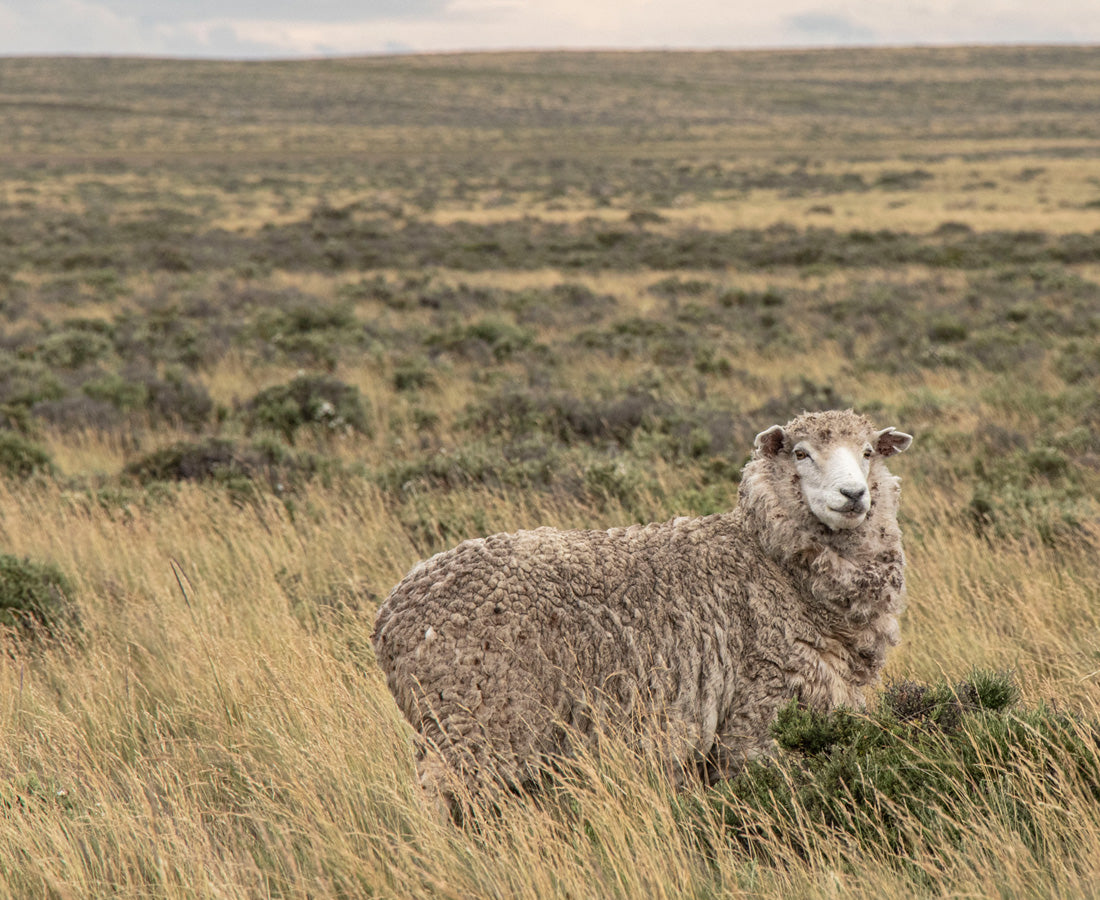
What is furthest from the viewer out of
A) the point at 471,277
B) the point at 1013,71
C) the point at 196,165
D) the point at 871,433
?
the point at 1013,71

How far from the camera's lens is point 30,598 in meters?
5.86

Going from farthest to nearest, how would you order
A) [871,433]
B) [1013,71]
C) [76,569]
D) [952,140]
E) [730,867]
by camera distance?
[1013,71], [952,140], [76,569], [871,433], [730,867]

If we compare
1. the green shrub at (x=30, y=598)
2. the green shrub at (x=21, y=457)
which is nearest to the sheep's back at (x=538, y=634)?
the green shrub at (x=30, y=598)

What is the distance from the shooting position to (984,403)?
1160cm

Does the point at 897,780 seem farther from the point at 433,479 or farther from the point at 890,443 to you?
the point at 433,479

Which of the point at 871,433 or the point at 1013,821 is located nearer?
the point at 1013,821

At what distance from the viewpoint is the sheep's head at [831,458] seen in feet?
11.2

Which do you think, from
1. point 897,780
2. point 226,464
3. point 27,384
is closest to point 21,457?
point 226,464

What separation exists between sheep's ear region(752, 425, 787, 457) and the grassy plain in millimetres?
1279

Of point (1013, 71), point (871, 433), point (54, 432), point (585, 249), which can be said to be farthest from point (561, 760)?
point (1013, 71)

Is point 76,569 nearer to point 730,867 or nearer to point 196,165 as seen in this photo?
point 730,867

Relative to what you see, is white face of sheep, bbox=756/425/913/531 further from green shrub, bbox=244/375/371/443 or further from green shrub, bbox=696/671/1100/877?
green shrub, bbox=244/375/371/443

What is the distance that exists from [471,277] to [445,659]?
23.9m

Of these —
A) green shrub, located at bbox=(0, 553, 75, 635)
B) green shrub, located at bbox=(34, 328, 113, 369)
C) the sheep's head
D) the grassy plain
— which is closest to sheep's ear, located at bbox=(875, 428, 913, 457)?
the sheep's head
